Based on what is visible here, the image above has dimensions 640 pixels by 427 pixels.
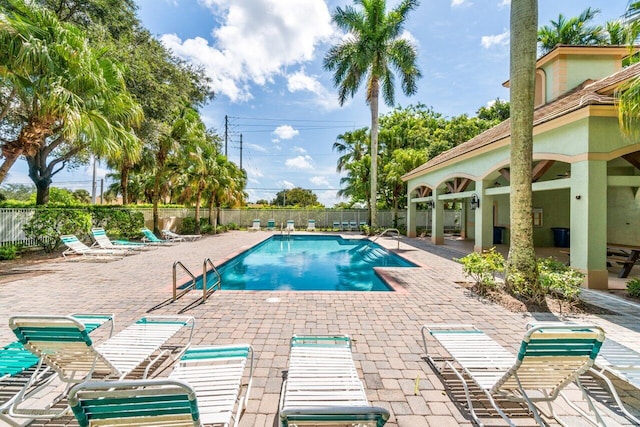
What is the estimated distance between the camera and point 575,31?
19.8m

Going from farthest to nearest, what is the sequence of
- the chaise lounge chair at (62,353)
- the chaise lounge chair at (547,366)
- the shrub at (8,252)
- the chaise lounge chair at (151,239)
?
the chaise lounge chair at (151,239)
the shrub at (8,252)
the chaise lounge chair at (62,353)
the chaise lounge chair at (547,366)

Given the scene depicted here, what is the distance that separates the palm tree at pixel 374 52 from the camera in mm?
16469

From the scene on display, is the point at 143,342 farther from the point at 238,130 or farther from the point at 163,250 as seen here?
the point at 238,130

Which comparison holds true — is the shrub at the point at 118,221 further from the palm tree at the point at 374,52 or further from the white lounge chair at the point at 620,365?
the white lounge chair at the point at 620,365

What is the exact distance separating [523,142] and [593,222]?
107 inches

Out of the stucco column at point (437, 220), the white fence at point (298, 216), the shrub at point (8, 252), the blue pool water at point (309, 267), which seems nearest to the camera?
the blue pool water at point (309, 267)

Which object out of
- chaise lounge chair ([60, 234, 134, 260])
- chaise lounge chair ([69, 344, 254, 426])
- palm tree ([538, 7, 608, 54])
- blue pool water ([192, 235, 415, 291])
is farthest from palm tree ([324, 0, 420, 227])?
chaise lounge chair ([69, 344, 254, 426])

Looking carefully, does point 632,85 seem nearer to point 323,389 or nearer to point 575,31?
point 323,389

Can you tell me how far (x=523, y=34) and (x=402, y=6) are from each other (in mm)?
13724

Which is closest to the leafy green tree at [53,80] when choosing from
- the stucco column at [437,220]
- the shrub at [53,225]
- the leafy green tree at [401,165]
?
the shrub at [53,225]

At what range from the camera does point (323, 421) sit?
1552 mm

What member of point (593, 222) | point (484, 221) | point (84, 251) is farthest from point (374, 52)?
point (84, 251)

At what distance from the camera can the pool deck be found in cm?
274

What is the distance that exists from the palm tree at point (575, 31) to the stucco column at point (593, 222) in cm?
1921
